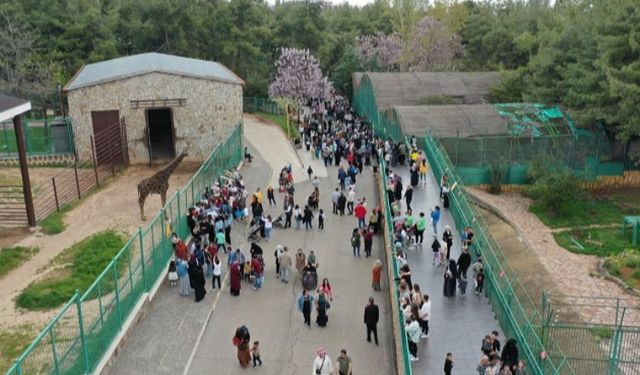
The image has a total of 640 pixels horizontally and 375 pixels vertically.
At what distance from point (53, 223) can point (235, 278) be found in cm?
924

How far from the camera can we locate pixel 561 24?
39406mm

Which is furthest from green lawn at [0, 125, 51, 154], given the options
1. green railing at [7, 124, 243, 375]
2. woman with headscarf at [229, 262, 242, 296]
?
woman with headscarf at [229, 262, 242, 296]

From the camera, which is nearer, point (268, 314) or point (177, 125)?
point (268, 314)

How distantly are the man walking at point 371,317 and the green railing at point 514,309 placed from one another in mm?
2951

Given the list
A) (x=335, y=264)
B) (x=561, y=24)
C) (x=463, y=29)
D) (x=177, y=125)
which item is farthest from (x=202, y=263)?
(x=463, y=29)

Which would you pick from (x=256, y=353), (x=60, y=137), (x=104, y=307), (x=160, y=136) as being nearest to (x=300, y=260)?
(x=256, y=353)

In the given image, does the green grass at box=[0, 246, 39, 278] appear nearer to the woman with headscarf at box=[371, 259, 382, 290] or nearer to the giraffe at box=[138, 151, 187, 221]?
the giraffe at box=[138, 151, 187, 221]

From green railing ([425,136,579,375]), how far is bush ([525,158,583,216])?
31.6ft

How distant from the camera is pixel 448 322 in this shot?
14320 mm

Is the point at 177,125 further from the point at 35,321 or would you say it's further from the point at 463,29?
the point at 463,29

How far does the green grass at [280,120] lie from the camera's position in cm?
3784

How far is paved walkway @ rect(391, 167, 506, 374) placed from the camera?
12773 mm

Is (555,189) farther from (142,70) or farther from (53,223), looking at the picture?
(53,223)

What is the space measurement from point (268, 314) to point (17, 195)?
14.5 m
